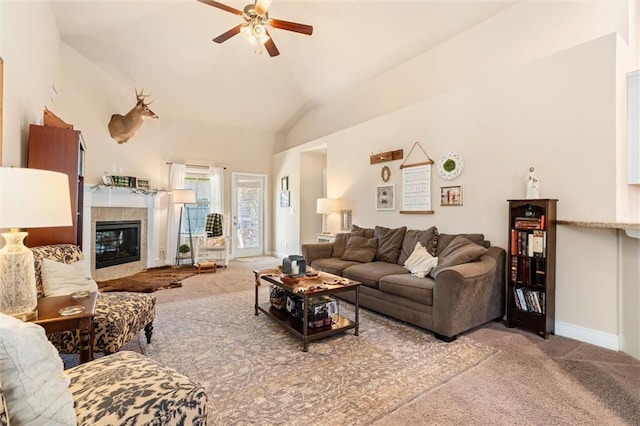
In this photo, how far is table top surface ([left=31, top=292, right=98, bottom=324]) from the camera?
160cm

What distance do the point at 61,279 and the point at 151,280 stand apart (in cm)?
291

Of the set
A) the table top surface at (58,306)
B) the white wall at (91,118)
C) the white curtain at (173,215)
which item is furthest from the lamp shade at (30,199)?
the white curtain at (173,215)

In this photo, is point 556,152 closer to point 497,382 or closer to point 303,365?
point 497,382

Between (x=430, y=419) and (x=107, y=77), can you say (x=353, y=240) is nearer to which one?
(x=430, y=419)

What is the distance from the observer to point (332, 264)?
3.97 metres

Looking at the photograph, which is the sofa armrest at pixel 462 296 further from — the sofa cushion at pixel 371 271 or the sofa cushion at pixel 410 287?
the sofa cushion at pixel 371 271

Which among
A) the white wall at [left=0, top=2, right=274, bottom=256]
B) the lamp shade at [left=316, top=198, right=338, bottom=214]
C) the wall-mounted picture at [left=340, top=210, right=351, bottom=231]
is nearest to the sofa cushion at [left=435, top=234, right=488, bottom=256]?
the wall-mounted picture at [left=340, top=210, right=351, bottom=231]

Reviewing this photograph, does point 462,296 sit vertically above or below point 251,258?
above

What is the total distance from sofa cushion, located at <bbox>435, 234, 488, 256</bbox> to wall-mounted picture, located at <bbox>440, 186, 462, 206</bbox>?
433 mm

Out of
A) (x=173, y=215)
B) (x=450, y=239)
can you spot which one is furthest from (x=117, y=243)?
(x=450, y=239)

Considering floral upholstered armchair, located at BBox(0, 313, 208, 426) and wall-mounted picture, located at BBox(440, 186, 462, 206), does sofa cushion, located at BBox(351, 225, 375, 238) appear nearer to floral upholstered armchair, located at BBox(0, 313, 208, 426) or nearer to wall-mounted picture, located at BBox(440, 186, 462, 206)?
wall-mounted picture, located at BBox(440, 186, 462, 206)

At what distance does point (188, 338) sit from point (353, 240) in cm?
243

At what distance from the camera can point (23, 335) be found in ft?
2.79

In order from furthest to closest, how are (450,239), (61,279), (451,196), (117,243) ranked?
(117,243) < (451,196) < (450,239) < (61,279)
